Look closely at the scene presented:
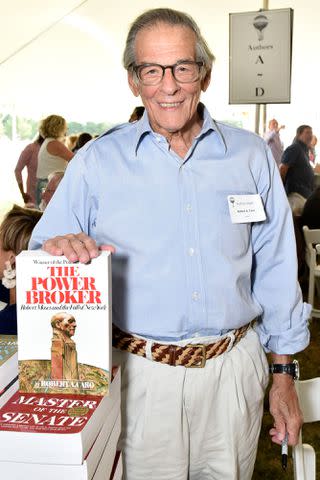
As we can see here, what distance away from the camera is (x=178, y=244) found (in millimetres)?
1211

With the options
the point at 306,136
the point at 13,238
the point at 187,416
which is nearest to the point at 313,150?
the point at 306,136

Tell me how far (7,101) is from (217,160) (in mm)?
5402

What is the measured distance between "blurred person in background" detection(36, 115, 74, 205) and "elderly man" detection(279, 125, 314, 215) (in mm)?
2149

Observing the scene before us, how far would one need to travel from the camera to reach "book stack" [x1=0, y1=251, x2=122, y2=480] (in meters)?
0.79

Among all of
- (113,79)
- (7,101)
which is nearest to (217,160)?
(113,79)

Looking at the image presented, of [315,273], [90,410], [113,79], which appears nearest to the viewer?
[90,410]

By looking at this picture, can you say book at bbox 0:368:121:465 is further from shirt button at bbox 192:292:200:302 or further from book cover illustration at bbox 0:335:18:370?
shirt button at bbox 192:292:200:302

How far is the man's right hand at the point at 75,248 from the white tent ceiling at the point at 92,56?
475cm

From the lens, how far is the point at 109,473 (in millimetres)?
876

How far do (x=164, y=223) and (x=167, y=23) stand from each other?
15.9 inches

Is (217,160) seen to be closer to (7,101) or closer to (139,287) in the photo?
(139,287)

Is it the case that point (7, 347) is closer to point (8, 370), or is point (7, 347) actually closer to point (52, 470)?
point (8, 370)

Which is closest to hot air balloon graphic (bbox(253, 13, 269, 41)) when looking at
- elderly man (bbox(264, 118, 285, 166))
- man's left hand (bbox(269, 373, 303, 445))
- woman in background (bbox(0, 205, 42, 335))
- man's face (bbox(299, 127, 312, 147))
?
elderly man (bbox(264, 118, 285, 166))

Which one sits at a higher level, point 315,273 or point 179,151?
point 179,151
